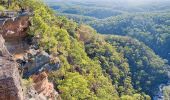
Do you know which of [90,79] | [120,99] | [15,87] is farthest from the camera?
[120,99]

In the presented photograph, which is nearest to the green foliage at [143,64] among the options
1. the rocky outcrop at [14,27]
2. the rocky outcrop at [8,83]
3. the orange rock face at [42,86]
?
the orange rock face at [42,86]

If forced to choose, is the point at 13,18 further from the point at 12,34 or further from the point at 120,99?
the point at 120,99

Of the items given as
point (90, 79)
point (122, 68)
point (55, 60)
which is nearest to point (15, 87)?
point (55, 60)

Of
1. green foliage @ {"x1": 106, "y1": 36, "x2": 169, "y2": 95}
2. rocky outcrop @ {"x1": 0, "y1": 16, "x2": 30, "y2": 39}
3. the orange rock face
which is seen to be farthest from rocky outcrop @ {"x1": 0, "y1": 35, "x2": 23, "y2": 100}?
green foliage @ {"x1": 106, "y1": 36, "x2": 169, "y2": 95}

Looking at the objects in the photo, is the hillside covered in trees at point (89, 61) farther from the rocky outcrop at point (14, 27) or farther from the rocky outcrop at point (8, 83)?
the rocky outcrop at point (8, 83)

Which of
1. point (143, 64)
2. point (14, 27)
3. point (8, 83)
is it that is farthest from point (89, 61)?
point (143, 64)

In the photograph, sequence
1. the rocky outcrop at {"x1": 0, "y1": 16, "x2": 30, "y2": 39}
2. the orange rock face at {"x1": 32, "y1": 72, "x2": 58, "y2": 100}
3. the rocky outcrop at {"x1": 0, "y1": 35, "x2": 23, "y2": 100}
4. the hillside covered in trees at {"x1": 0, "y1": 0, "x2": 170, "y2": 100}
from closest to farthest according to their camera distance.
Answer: the rocky outcrop at {"x1": 0, "y1": 35, "x2": 23, "y2": 100} < the rocky outcrop at {"x1": 0, "y1": 16, "x2": 30, "y2": 39} < the orange rock face at {"x1": 32, "y1": 72, "x2": 58, "y2": 100} < the hillside covered in trees at {"x1": 0, "y1": 0, "x2": 170, "y2": 100}

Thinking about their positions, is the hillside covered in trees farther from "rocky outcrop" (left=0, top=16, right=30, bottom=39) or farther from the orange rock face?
the orange rock face

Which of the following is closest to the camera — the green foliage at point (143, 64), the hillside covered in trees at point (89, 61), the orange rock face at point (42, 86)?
the orange rock face at point (42, 86)
